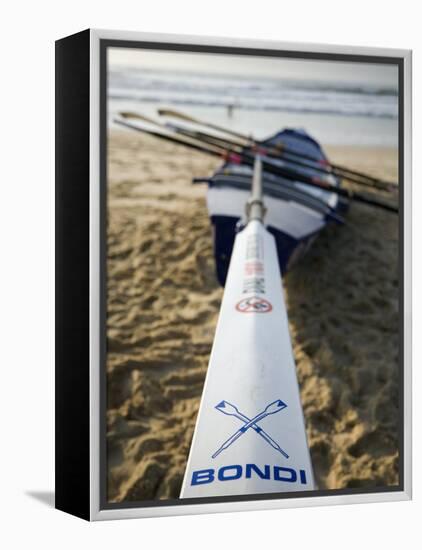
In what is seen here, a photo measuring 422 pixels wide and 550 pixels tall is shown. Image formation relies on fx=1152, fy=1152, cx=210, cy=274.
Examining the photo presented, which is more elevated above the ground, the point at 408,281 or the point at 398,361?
the point at 408,281

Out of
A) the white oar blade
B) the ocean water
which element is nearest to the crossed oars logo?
the white oar blade

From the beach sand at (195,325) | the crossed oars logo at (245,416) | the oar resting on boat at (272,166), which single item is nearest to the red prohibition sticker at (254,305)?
the crossed oars logo at (245,416)

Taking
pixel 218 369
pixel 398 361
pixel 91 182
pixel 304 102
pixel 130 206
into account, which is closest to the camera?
pixel 91 182

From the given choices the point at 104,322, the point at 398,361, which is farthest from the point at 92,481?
the point at 398,361

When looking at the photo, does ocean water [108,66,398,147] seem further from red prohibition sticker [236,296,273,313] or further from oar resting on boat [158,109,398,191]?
red prohibition sticker [236,296,273,313]

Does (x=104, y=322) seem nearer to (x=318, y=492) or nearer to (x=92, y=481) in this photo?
(x=92, y=481)

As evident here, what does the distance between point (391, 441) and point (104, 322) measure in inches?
69.5

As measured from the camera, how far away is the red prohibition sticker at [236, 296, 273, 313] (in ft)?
16.1

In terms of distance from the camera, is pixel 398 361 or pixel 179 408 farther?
pixel 179 408

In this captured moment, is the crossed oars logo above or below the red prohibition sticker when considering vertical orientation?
below

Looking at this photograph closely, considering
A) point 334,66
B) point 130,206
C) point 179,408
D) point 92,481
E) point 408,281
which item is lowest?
point 92,481

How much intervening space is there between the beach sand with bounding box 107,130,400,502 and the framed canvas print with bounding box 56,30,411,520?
0.4 inches

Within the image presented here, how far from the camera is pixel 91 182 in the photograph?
425cm

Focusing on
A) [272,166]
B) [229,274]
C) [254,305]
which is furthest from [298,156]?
[254,305]
